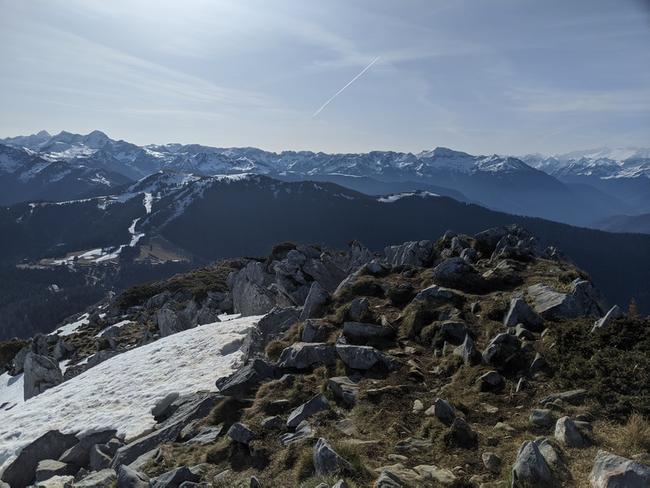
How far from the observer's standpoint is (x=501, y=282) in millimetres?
19812

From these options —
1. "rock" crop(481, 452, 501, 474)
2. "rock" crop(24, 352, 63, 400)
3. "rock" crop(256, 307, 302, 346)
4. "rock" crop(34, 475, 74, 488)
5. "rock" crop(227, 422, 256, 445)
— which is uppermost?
"rock" crop(481, 452, 501, 474)

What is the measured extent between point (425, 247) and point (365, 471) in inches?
862

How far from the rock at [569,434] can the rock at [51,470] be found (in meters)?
15.5

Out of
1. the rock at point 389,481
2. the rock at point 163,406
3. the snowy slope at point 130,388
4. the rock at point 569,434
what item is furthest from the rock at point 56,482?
the rock at point 569,434

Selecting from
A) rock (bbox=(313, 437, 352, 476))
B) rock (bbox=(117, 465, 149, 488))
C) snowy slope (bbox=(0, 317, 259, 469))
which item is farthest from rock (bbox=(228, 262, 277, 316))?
rock (bbox=(313, 437, 352, 476))

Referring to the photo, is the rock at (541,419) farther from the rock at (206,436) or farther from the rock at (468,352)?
the rock at (206,436)

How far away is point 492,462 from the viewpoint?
9.23 meters

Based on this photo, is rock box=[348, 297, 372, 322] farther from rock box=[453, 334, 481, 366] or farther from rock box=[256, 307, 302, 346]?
rock box=[256, 307, 302, 346]

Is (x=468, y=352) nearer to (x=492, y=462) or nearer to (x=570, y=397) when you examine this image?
(x=570, y=397)

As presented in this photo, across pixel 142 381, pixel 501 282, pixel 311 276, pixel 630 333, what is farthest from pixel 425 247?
pixel 142 381

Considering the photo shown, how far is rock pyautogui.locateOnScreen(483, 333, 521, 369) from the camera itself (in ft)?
44.0

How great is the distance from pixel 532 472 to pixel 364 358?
746cm

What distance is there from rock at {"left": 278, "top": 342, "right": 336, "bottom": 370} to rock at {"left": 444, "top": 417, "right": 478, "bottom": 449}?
6.10 meters

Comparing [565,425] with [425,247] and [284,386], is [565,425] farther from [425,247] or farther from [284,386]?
[425,247]
